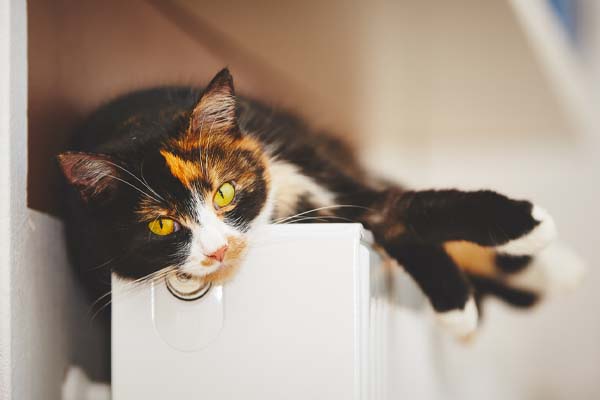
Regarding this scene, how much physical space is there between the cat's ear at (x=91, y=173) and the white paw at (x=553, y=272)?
32.1 inches

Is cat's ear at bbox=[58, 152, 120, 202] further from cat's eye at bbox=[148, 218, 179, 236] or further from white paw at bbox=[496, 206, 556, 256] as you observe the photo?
white paw at bbox=[496, 206, 556, 256]

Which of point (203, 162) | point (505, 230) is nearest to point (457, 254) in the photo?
point (505, 230)

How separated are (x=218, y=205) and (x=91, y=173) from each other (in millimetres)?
175

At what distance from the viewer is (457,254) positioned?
3.55 feet

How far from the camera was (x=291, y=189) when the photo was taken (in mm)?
883

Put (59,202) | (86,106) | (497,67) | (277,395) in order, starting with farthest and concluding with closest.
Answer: (497,67) < (86,106) < (59,202) < (277,395)

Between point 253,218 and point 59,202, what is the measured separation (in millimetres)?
424

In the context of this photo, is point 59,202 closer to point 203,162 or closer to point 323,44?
point 203,162

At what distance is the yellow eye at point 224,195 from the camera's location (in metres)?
0.74

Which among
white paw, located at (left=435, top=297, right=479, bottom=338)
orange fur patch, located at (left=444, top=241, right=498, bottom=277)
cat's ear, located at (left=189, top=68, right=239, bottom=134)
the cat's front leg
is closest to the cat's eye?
cat's ear, located at (left=189, top=68, right=239, bottom=134)

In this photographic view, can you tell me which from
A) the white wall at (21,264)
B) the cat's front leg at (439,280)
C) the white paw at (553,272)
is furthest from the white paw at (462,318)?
the white wall at (21,264)

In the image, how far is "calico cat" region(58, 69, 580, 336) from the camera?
0.70 m

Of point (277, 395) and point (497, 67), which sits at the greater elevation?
point (497, 67)

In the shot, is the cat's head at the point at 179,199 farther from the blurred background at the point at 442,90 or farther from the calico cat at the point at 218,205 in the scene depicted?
the blurred background at the point at 442,90
